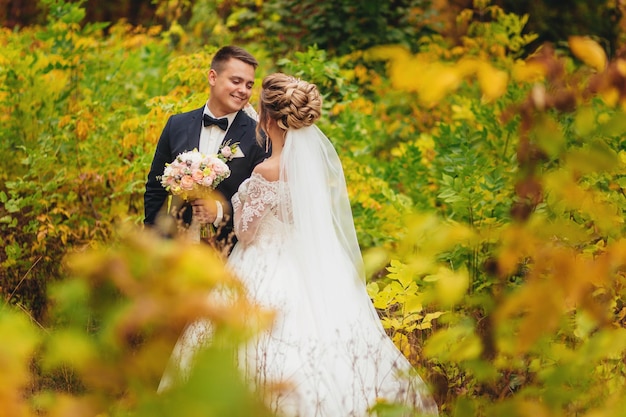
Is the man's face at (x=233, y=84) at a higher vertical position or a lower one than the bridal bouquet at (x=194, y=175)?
higher

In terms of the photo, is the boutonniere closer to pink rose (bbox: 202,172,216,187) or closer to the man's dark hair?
pink rose (bbox: 202,172,216,187)

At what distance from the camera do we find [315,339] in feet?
11.6

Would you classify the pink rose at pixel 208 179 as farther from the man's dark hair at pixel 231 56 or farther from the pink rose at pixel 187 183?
the man's dark hair at pixel 231 56

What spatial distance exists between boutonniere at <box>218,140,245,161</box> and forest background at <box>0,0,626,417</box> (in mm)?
906

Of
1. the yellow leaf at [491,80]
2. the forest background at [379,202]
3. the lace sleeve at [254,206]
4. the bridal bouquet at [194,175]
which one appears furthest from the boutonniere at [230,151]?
the yellow leaf at [491,80]

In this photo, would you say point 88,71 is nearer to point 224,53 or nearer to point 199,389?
point 224,53

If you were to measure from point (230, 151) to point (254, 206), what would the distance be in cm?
50

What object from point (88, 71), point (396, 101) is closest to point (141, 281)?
point (88, 71)

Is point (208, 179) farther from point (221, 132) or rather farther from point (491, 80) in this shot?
point (491, 80)

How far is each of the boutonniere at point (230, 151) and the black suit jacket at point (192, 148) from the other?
0.03m

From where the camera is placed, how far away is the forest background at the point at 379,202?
1.57 meters

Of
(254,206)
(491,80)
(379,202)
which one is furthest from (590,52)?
(379,202)

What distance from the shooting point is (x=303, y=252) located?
387cm

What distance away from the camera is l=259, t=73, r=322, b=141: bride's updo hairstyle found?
3.94 m
